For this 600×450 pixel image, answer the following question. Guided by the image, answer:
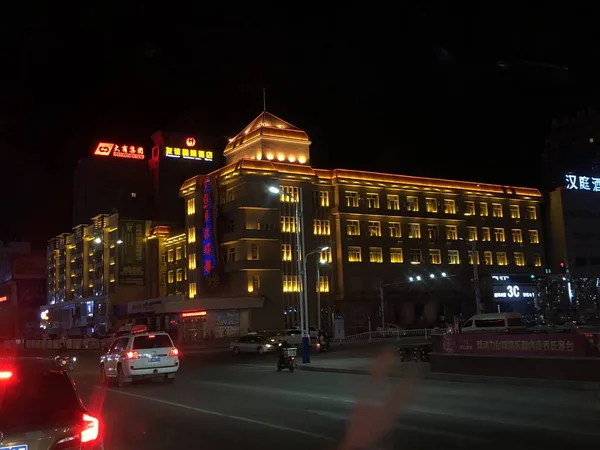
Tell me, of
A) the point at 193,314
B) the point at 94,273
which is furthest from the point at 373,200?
the point at 94,273

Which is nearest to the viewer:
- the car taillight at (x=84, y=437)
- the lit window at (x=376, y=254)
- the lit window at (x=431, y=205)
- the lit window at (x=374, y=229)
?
the car taillight at (x=84, y=437)

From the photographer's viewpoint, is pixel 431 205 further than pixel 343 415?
Yes

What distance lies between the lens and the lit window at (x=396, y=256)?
7725 cm

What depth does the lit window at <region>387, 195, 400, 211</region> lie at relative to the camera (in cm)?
7869

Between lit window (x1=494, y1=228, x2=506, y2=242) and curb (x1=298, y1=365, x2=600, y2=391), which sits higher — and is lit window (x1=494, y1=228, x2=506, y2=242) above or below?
above

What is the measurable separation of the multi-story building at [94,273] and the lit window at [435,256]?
39681 mm

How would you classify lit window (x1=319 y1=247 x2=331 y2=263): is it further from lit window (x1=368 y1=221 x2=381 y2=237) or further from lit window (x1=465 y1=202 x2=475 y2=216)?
lit window (x1=465 y1=202 x2=475 y2=216)

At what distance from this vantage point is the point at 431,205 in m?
81.6

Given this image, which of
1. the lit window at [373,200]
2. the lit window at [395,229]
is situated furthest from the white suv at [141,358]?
the lit window at [395,229]

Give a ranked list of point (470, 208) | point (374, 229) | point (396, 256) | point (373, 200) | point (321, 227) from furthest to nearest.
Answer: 1. point (470, 208)
2. point (396, 256)
3. point (373, 200)
4. point (374, 229)
5. point (321, 227)

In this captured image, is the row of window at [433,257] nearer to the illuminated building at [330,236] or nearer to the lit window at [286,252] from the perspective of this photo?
the illuminated building at [330,236]

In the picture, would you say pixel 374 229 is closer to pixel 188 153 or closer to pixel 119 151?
pixel 188 153

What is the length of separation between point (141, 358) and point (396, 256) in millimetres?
59141

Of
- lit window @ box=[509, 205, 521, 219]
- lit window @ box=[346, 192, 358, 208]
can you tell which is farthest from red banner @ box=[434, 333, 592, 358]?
lit window @ box=[509, 205, 521, 219]
